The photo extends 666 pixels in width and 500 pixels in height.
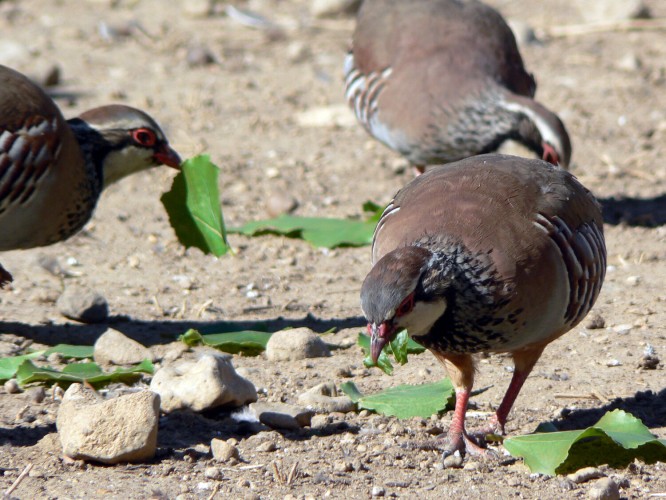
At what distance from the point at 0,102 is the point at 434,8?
10.3ft

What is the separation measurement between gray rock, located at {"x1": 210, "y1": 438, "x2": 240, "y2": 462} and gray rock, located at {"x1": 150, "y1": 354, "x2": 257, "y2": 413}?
0.30 meters

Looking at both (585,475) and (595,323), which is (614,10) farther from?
(585,475)

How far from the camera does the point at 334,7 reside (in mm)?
10930

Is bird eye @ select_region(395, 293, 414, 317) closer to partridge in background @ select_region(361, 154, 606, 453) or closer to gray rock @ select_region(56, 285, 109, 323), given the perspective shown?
partridge in background @ select_region(361, 154, 606, 453)

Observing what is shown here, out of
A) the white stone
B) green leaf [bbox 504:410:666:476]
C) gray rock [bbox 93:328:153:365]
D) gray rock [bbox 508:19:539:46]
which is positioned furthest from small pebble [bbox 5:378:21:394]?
gray rock [bbox 508:19:539:46]

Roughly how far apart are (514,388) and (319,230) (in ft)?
7.99

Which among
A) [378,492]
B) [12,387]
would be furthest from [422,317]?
[12,387]

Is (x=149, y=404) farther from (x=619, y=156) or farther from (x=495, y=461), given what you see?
(x=619, y=156)

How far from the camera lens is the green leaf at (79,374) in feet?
13.5

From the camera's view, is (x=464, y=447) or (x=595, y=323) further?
(x=595, y=323)

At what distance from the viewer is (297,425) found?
391 centimetres

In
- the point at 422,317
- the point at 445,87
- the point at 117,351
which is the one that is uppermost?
the point at 422,317

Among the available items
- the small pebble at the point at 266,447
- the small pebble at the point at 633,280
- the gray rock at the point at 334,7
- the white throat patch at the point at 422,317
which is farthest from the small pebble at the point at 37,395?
the gray rock at the point at 334,7

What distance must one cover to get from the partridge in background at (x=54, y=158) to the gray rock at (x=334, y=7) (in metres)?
5.66
